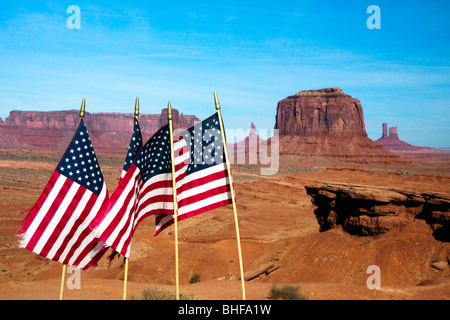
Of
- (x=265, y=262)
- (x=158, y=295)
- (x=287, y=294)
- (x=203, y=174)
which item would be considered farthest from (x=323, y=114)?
(x=203, y=174)

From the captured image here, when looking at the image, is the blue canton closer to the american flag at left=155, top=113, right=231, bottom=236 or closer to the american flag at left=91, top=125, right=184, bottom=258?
the american flag at left=91, top=125, right=184, bottom=258

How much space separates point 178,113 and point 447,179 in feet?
500

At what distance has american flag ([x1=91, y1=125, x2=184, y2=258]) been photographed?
6.80 metres

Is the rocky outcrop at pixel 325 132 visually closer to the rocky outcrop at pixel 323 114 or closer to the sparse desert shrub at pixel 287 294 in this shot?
the rocky outcrop at pixel 323 114

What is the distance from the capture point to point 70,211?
22.3ft

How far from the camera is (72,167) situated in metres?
6.85

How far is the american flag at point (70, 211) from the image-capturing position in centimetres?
656

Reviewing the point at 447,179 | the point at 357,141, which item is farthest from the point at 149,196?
the point at 357,141

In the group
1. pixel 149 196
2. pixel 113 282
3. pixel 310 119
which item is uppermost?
pixel 310 119

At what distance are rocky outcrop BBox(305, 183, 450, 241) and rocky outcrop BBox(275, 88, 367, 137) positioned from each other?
119486 mm

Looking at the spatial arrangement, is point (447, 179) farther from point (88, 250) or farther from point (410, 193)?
point (88, 250)
